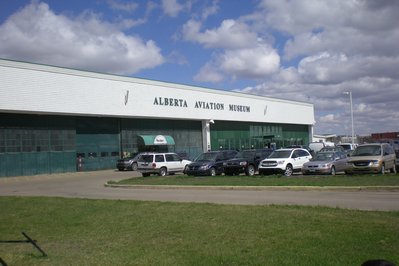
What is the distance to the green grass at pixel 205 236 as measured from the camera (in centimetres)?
734

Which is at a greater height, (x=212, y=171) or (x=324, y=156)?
(x=324, y=156)

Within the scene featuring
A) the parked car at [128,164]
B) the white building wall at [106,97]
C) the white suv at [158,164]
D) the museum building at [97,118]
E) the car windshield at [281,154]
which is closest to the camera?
the car windshield at [281,154]

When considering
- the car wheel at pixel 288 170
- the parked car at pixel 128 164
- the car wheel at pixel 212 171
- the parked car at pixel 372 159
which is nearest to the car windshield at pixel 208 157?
the car wheel at pixel 212 171

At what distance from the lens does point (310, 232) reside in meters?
8.91

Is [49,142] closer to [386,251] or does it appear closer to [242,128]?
[242,128]

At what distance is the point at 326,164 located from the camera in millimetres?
26703

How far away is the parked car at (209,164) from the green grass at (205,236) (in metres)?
16.9

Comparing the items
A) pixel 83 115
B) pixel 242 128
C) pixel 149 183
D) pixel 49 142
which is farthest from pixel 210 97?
pixel 149 183

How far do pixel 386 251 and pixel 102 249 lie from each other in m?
4.60

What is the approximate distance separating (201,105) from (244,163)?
2837 centimetres

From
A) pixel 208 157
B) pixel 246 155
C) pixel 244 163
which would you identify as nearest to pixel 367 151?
pixel 244 163

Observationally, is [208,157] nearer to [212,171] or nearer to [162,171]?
[212,171]

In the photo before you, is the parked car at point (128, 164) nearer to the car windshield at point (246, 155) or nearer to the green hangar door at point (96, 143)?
the green hangar door at point (96, 143)

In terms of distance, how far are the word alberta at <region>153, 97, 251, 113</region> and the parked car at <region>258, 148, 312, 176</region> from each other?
24.3 meters
